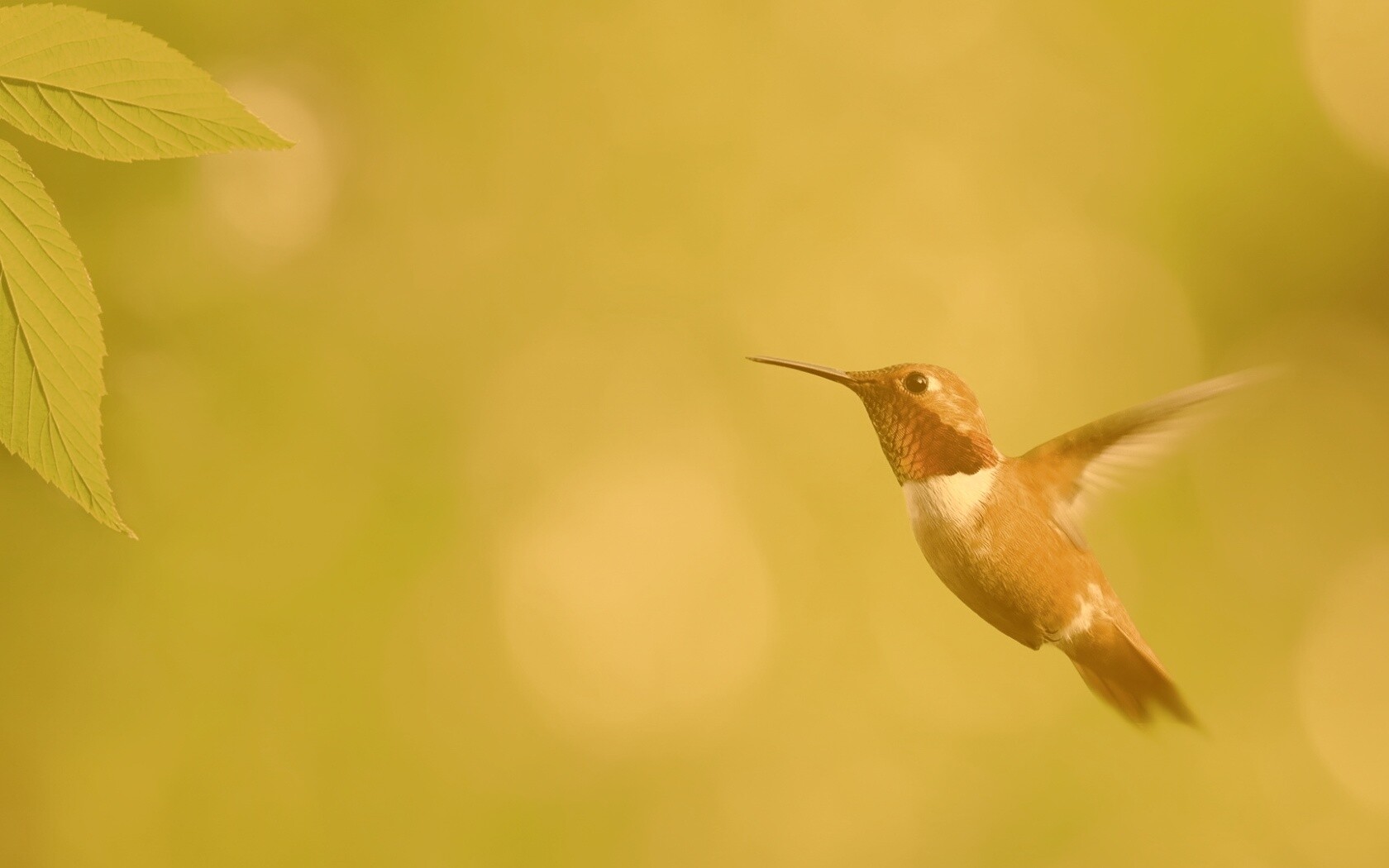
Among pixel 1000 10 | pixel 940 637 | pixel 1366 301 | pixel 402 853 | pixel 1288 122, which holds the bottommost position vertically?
pixel 402 853

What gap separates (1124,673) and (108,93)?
0.44m

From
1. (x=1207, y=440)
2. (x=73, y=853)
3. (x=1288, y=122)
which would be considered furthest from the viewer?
(x=1288, y=122)

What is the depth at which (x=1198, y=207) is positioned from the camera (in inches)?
38.8

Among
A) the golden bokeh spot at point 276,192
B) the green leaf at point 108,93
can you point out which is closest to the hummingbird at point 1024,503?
the green leaf at point 108,93

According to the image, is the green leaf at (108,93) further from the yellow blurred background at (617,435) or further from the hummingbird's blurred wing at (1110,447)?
the yellow blurred background at (617,435)

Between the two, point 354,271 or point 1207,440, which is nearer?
point 1207,440

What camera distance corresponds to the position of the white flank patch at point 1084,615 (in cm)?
41

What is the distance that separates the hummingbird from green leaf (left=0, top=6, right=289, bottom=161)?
0.62ft

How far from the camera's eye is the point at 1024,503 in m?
0.41

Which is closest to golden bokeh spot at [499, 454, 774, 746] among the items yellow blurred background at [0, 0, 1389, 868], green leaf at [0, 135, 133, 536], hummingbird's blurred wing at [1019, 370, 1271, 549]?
yellow blurred background at [0, 0, 1389, 868]

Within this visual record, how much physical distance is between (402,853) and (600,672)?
0.27 m

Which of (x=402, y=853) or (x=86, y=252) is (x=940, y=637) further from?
(x=86, y=252)

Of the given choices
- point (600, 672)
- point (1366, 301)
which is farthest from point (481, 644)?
point (1366, 301)

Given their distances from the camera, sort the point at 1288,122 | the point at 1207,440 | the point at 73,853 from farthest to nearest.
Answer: the point at 1288,122 < the point at 73,853 < the point at 1207,440
